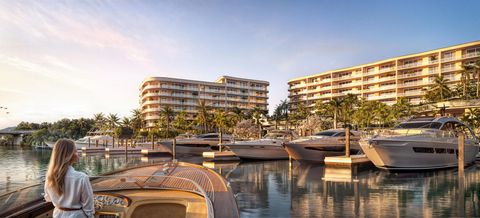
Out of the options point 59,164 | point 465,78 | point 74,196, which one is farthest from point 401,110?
point 59,164

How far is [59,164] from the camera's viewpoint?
3.07 metres

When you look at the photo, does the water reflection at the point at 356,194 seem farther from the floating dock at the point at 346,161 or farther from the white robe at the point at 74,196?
the white robe at the point at 74,196

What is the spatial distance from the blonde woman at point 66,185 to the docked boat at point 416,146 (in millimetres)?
19713

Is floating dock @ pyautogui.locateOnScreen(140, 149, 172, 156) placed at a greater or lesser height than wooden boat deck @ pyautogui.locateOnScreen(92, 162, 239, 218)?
lesser

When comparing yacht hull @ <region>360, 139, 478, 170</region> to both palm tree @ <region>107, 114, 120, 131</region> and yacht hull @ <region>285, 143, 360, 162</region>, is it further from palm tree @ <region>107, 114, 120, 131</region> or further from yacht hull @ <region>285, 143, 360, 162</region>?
palm tree @ <region>107, 114, 120, 131</region>

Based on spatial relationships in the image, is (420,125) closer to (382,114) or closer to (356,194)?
(356,194)

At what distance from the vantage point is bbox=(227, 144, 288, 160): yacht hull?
3077 cm

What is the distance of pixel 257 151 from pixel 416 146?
13853mm

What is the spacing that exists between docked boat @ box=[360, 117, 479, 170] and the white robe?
19689 millimetres

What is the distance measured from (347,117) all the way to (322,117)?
7.62 m

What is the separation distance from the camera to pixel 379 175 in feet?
67.6

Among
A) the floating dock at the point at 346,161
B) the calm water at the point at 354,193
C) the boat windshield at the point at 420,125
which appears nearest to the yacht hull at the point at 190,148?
the floating dock at the point at 346,161

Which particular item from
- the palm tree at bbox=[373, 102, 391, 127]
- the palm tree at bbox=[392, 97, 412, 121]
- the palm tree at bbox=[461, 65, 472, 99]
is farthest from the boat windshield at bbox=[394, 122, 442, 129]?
the palm tree at bbox=[461, 65, 472, 99]

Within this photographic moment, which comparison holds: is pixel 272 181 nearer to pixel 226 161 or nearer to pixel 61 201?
pixel 226 161
